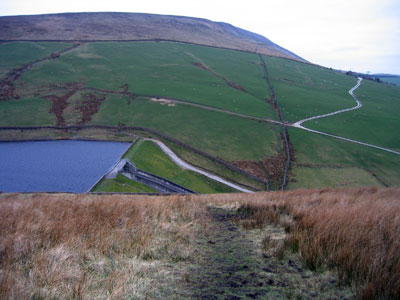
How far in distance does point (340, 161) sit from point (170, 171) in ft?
109

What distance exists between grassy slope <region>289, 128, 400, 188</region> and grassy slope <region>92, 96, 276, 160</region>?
20.9 feet

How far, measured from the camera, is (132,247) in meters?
5.41

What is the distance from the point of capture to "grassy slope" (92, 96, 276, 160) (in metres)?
45.7

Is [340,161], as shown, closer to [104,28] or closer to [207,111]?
[207,111]

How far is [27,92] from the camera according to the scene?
6062 cm

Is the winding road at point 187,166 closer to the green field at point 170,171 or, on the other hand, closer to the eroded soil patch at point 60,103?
the green field at point 170,171

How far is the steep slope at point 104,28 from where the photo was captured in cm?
11494

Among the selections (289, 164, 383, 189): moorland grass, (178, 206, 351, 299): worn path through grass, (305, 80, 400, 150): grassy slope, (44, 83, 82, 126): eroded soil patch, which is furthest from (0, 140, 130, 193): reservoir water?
(305, 80, 400, 150): grassy slope

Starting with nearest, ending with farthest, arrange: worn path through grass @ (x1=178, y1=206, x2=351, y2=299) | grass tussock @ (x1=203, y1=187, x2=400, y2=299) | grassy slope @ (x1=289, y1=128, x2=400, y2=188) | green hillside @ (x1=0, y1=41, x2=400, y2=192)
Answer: grass tussock @ (x1=203, y1=187, x2=400, y2=299), worn path through grass @ (x1=178, y1=206, x2=351, y2=299), grassy slope @ (x1=289, y1=128, x2=400, y2=188), green hillside @ (x1=0, y1=41, x2=400, y2=192)

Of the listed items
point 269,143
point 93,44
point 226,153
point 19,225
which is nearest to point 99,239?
point 19,225

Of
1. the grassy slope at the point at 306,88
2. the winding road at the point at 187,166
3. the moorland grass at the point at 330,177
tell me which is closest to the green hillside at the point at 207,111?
the moorland grass at the point at 330,177

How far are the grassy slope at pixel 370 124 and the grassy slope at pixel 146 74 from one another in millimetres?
17170

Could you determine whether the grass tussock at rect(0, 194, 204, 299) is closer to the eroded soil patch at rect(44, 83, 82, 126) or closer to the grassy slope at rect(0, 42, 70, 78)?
the eroded soil patch at rect(44, 83, 82, 126)

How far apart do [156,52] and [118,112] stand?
58.5m
